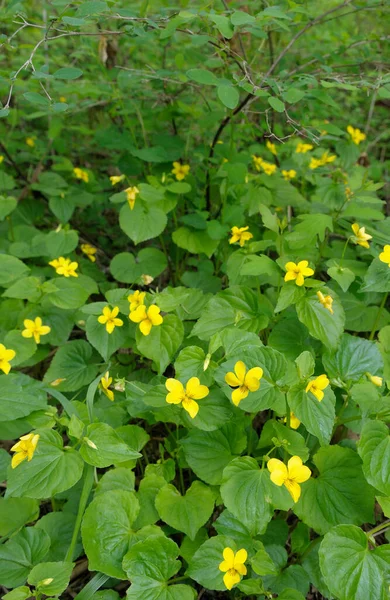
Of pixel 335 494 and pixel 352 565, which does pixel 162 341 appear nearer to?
pixel 335 494

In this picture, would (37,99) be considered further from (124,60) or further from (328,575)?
(124,60)

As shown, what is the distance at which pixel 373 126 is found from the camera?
13.7 feet

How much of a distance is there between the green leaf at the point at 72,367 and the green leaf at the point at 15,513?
43cm

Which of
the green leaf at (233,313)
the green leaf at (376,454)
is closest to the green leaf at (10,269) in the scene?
the green leaf at (233,313)

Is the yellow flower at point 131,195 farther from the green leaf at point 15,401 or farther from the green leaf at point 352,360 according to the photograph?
the green leaf at point 352,360

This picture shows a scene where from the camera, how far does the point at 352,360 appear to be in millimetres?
1511

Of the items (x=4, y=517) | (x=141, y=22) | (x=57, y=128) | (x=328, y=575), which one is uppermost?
(x=141, y=22)

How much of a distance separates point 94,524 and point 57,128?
2153 mm

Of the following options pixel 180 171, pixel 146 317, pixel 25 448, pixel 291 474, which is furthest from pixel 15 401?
pixel 180 171

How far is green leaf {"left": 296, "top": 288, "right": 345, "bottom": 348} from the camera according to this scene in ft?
4.75

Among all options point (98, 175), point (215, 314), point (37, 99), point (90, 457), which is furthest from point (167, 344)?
point (98, 175)

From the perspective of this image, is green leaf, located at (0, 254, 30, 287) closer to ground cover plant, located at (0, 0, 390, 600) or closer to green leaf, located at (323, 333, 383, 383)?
ground cover plant, located at (0, 0, 390, 600)

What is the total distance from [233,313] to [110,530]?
0.77 meters

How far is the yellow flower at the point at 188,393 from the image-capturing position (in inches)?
49.6
